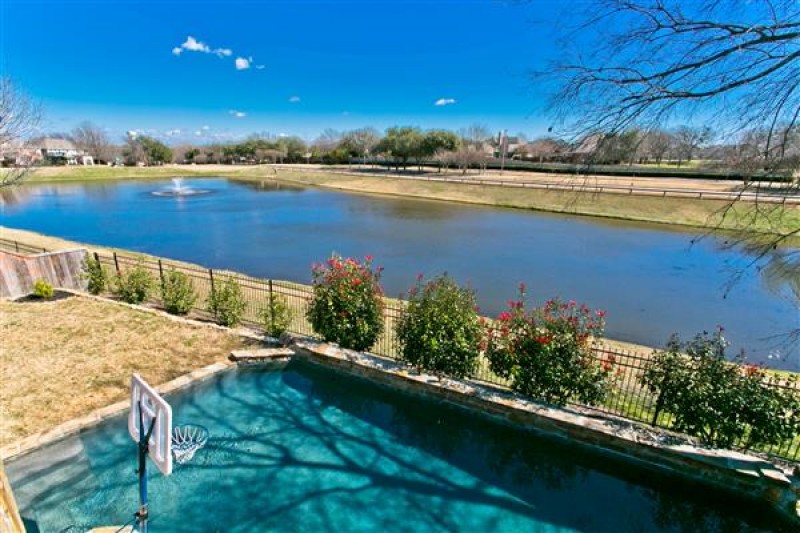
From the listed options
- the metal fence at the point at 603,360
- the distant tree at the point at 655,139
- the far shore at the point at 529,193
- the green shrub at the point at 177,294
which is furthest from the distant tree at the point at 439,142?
the distant tree at the point at 655,139

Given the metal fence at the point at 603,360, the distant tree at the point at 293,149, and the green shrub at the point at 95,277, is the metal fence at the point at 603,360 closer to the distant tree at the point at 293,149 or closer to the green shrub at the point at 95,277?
the green shrub at the point at 95,277

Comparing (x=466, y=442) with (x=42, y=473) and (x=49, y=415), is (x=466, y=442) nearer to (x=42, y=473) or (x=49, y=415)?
(x=42, y=473)

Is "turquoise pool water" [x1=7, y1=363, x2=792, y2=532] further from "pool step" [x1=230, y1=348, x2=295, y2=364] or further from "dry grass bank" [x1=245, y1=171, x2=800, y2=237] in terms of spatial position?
"dry grass bank" [x1=245, y1=171, x2=800, y2=237]

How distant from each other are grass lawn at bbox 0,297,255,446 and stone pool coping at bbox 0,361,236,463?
0.16 meters

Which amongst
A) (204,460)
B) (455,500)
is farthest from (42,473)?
(455,500)

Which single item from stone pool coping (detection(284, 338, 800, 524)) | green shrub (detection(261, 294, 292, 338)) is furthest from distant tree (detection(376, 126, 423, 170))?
stone pool coping (detection(284, 338, 800, 524))

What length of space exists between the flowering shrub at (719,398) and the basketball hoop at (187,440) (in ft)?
20.4

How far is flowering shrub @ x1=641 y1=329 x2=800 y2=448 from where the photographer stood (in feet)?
16.4

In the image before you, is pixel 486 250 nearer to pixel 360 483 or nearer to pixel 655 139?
pixel 360 483

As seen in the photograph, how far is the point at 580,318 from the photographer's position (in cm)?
606

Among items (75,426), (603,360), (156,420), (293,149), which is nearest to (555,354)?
(603,360)

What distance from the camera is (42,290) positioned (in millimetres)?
10586

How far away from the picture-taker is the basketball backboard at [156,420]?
2713 millimetres

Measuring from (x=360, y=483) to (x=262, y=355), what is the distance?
387cm
